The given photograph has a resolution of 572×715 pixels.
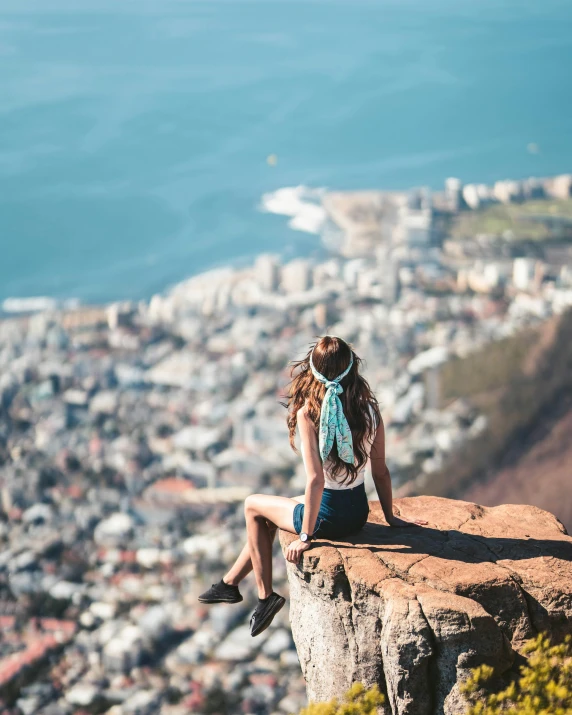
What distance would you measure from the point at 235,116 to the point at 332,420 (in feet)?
115

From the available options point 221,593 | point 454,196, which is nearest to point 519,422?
point 221,593

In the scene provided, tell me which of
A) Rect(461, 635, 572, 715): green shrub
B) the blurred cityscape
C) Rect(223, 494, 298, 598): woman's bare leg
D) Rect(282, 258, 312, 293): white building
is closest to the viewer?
Rect(461, 635, 572, 715): green shrub

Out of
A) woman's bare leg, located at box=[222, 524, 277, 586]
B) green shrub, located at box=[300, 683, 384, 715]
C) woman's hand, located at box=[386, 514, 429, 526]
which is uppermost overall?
woman's hand, located at box=[386, 514, 429, 526]

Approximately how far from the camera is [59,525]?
12781 millimetres

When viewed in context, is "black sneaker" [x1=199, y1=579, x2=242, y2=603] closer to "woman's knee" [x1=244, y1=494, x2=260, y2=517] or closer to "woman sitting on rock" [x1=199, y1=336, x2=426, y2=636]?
"woman sitting on rock" [x1=199, y1=336, x2=426, y2=636]

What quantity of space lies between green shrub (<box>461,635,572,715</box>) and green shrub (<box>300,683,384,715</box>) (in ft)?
0.84

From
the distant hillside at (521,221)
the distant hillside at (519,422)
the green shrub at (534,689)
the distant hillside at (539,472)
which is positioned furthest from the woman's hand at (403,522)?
the distant hillside at (521,221)

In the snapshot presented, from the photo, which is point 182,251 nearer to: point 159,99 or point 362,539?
point 159,99

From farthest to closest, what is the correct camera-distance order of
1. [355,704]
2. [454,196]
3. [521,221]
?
[454,196]
[521,221]
[355,704]

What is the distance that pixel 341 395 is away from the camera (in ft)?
9.00

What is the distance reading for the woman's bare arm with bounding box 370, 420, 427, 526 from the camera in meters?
2.88

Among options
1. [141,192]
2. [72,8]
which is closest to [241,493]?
[141,192]

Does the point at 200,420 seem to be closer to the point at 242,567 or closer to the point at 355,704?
the point at 242,567

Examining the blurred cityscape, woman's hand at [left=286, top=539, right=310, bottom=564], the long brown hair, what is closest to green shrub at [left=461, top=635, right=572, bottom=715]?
woman's hand at [left=286, top=539, right=310, bottom=564]
